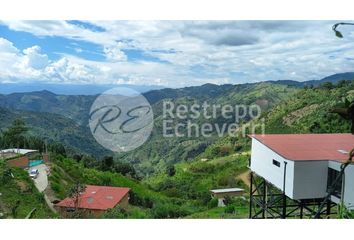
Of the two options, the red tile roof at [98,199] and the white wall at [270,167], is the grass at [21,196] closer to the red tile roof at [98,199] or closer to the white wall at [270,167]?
the red tile roof at [98,199]

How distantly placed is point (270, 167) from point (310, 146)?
0.70 m

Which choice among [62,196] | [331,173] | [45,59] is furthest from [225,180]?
[45,59]

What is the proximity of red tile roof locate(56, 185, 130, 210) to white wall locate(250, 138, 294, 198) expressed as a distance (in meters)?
5.16

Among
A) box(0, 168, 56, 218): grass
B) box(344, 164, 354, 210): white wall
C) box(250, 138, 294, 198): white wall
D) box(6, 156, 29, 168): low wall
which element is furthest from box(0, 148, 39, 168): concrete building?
box(344, 164, 354, 210): white wall

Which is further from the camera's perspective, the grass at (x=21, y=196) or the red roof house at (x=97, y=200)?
the red roof house at (x=97, y=200)

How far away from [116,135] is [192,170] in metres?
12.4

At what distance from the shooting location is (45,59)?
26.8 metres

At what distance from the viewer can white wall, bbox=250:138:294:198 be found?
5496mm

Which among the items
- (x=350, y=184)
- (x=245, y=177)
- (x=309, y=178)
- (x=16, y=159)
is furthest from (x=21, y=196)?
(x=245, y=177)

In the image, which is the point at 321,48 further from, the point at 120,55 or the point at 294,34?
the point at 120,55

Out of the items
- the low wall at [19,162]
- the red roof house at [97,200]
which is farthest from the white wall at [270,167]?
the low wall at [19,162]

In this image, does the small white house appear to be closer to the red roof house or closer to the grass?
the red roof house

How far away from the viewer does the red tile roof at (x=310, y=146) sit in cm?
548

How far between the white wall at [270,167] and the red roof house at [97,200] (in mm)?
4897
